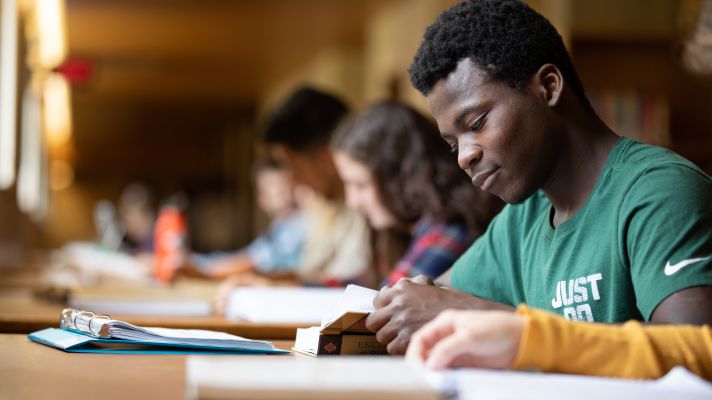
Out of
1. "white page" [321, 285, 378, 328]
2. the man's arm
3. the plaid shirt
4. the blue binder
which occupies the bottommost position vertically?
the blue binder

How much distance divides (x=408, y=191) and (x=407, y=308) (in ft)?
4.02

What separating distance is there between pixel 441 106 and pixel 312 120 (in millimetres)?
2132

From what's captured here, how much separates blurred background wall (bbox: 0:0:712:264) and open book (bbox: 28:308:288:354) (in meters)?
1.57

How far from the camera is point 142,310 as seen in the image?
226 cm

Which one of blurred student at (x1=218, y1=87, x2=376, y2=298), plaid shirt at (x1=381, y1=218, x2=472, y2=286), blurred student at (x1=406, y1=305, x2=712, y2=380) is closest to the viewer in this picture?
blurred student at (x1=406, y1=305, x2=712, y2=380)

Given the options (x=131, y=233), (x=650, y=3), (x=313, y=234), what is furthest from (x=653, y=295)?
(x=131, y=233)

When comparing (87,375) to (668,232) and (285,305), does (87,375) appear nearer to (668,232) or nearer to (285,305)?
(668,232)

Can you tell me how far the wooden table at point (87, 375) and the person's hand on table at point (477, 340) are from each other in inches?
11.5

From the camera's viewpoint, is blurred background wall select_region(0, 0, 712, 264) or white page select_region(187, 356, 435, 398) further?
blurred background wall select_region(0, 0, 712, 264)

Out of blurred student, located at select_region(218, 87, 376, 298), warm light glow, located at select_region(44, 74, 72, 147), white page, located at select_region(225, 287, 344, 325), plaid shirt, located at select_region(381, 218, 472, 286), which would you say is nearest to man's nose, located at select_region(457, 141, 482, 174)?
white page, located at select_region(225, 287, 344, 325)

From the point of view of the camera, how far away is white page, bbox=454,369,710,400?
2.68 ft

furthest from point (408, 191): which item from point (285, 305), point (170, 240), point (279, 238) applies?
point (279, 238)

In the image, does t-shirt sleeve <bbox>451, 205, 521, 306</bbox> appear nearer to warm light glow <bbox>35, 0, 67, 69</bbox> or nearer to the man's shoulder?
the man's shoulder

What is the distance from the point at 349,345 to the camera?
130 cm
